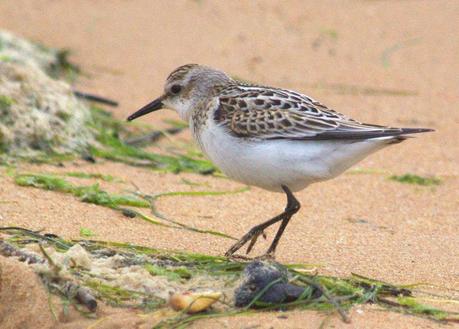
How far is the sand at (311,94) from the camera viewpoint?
21.3ft

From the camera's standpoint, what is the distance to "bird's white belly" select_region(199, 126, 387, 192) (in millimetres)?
6020

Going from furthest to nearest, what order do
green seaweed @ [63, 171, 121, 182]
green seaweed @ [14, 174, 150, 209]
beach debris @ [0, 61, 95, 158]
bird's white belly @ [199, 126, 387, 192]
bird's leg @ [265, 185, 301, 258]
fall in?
beach debris @ [0, 61, 95, 158] → green seaweed @ [63, 171, 121, 182] → green seaweed @ [14, 174, 150, 209] → bird's leg @ [265, 185, 301, 258] → bird's white belly @ [199, 126, 387, 192]

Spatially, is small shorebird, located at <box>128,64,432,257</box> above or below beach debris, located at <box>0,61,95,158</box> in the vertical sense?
above

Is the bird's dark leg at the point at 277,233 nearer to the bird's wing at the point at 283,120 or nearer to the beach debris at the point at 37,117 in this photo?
the bird's wing at the point at 283,120

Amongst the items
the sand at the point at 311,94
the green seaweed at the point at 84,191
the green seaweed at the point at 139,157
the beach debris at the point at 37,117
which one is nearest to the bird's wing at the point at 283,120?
the sand at the point at 311,94

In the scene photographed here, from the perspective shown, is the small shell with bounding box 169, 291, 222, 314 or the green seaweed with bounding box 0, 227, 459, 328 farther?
the green seaweed with bounding box 0, 227, 459, 328

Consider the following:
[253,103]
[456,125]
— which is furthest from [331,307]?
[456,125]

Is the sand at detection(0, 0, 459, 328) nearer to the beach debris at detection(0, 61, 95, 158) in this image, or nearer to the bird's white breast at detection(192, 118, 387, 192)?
the beach debris at detection(0, 61, 95, 158)

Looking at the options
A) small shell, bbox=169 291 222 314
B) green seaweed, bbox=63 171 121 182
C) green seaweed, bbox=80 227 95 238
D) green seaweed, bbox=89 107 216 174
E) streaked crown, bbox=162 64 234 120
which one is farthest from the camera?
green seaweed, bbox=89 107 216 174

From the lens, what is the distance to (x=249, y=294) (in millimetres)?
5203

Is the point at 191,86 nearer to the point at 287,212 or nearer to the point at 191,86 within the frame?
the point at 191,86

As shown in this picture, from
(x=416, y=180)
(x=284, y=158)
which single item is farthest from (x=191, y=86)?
(x=416, y=180)

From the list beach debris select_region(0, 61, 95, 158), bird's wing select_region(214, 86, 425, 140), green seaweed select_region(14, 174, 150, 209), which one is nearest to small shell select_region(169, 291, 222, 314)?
bird's wing select_region(214, 86, 425, 140)

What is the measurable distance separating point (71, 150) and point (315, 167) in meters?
2.88
